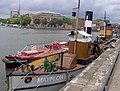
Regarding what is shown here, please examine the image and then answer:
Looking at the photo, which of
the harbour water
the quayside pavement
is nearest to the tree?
the harbour water

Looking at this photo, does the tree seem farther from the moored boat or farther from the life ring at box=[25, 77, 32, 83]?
the life ring at box=[25, 77, 32, 83]

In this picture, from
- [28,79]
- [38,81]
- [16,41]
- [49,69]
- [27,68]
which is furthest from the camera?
[16,41]

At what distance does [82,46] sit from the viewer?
14938 millimetres

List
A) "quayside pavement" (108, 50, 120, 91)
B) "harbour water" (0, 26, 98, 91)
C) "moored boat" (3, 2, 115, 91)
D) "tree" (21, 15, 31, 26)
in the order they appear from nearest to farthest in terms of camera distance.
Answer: "quayside pavement" (108, 50, 120, 91) → "moored boat" (3, 2, 115, 91) → "harbour water" (0, 26, 98, 91) → "tree" (21, 15, 31, 26)

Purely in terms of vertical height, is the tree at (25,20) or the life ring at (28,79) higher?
the tree at (25,20)

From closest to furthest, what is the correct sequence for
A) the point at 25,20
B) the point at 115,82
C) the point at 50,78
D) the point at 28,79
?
the point at 115,82 → the point at 28,79 → the point at 50,78 → the point at 25,20

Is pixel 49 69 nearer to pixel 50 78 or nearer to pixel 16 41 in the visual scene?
pixel 50 78

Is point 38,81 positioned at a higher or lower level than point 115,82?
lower

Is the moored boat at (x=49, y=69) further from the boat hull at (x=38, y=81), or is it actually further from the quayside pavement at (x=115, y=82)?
the quayside pavement at (x=115, y=82)

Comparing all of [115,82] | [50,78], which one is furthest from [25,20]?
[115,82]

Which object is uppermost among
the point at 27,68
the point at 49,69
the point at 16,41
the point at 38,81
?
the point at 49,69

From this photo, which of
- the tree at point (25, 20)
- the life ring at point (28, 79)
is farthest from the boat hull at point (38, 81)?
the tree at point (25, 20)

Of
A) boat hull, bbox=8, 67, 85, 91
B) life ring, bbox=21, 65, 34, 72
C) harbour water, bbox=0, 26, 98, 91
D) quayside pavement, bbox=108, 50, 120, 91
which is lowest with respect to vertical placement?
harbour water, bbox=0, 26, 98, 91

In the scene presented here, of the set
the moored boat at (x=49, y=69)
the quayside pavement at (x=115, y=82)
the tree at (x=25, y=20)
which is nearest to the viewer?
the quayside pavement at (x=115, y=82)
